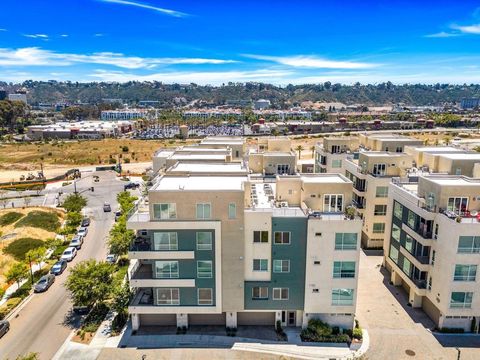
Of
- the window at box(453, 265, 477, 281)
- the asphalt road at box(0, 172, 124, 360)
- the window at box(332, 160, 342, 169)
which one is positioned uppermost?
the window at box(332, 160, 342, 169)

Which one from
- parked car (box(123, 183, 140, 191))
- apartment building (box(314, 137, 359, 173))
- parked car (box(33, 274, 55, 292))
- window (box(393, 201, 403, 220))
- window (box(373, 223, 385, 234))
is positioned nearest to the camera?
window (box(393, 201, 403, 220))

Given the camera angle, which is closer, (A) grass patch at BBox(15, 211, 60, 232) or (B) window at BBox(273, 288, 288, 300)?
(B) window at BBox(273, 288, 288, 300)

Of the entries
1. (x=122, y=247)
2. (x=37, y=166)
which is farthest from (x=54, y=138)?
(x=122, y=247)

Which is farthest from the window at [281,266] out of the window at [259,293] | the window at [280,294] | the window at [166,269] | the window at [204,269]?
the window at [166,269]

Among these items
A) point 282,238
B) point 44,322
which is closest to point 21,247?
Result: point 44,322

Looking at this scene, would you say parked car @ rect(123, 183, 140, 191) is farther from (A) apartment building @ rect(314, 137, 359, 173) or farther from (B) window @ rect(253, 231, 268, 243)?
(B) window @ rect(253, 231, 268, 243)

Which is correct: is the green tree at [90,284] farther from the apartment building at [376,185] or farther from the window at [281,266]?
the apartment building at [376,185]

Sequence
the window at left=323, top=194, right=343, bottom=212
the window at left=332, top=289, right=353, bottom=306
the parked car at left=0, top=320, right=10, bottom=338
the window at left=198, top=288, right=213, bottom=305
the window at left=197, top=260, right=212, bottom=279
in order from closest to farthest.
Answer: the window at left=197, top=260, right=212, bottom=279, the window at left=198, top=288, right=213, bottom=305, the window at left=332, top=289, right=353, bottom=306, the parked car at left=0, top=320, right=10, bottom=338, the window at left=323, top=194, right=343, bottom=212

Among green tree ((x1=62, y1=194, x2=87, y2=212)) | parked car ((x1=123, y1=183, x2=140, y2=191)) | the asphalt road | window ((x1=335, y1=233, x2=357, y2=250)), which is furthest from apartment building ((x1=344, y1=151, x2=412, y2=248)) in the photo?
parked car ((x1=123, y1=183, x2=140, y2=191))
